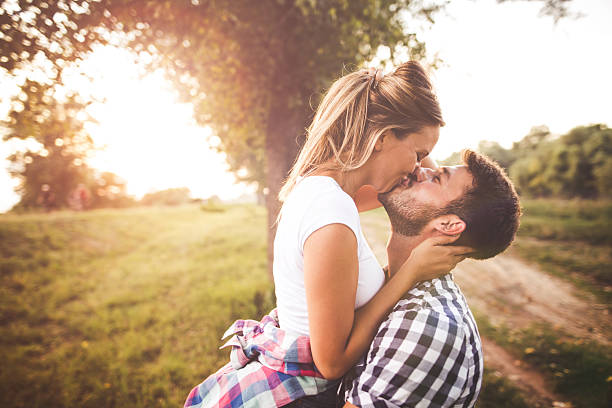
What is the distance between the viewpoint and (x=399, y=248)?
6.66ft

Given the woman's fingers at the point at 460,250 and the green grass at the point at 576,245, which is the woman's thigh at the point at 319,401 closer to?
the woman's fingers at the point at 460,250

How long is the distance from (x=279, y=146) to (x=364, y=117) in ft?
10.7

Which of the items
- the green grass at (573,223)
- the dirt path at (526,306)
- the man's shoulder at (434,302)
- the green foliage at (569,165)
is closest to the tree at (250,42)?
the man's shoulder at (434,302)

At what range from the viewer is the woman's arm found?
1.30 metres

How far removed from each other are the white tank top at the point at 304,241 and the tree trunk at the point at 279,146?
314cm

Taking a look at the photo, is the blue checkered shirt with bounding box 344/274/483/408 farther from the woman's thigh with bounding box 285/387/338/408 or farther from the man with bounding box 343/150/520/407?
the woman's thigh with bounding box 285/387/338/408

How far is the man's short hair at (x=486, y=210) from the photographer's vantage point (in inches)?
69.1

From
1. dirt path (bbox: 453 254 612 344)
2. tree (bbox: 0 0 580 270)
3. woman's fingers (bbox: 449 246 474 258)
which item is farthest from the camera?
dirt path (bbox: 453 254 612 344)

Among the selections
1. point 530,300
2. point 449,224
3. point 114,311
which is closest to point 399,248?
point 449,224

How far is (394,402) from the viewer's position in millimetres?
1343

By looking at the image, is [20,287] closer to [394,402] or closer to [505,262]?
[394,402]

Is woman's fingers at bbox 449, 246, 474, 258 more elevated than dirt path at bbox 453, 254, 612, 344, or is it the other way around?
woman's fingers at bbox 449, 246, 474, 258

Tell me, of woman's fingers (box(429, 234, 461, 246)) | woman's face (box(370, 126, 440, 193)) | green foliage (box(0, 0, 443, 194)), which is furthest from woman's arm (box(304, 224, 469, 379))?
green foliage (box(0, 0, 443, 194))

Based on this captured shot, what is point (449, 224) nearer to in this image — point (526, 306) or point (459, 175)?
point (459, 175)
